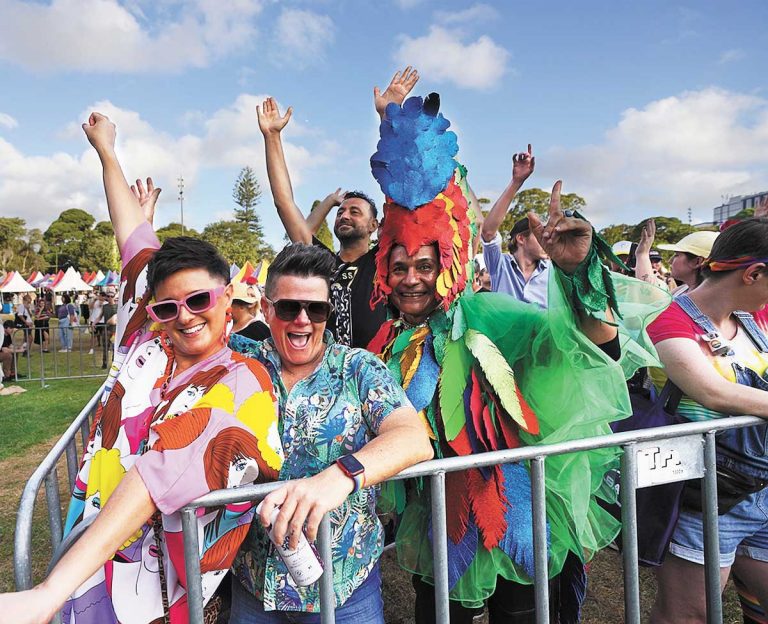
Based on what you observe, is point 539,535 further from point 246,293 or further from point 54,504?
point 246,293

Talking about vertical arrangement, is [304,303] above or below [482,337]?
above

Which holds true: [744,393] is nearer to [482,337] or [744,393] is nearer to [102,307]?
[482,337]

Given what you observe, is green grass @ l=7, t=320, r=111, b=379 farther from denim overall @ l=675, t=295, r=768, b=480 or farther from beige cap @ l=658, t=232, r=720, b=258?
denim overall @ l=675, t=295, r=768, b=480

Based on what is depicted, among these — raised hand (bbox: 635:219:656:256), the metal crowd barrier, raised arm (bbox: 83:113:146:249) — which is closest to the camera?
raised arm (bbox: 83:113:146:249)

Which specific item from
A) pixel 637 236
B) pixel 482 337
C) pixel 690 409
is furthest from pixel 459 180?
pixel 637 236

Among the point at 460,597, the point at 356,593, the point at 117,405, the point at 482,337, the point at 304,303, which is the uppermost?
the point at 304,303

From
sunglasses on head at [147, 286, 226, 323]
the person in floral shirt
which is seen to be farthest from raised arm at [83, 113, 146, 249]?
the person in floral shirt

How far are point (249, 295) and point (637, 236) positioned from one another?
314cm

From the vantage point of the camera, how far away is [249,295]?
3.93 meters

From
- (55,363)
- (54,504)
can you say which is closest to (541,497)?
(54,504)

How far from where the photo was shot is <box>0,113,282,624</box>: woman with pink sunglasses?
120 cm

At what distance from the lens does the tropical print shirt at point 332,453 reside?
4.97ft

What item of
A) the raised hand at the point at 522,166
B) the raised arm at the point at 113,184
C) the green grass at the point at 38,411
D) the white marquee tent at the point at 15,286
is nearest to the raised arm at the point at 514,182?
the raised hand at the point at 522,166

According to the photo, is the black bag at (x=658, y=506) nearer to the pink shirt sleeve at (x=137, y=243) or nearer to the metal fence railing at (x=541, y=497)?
the metal fence railing at (x=541, y=497)
